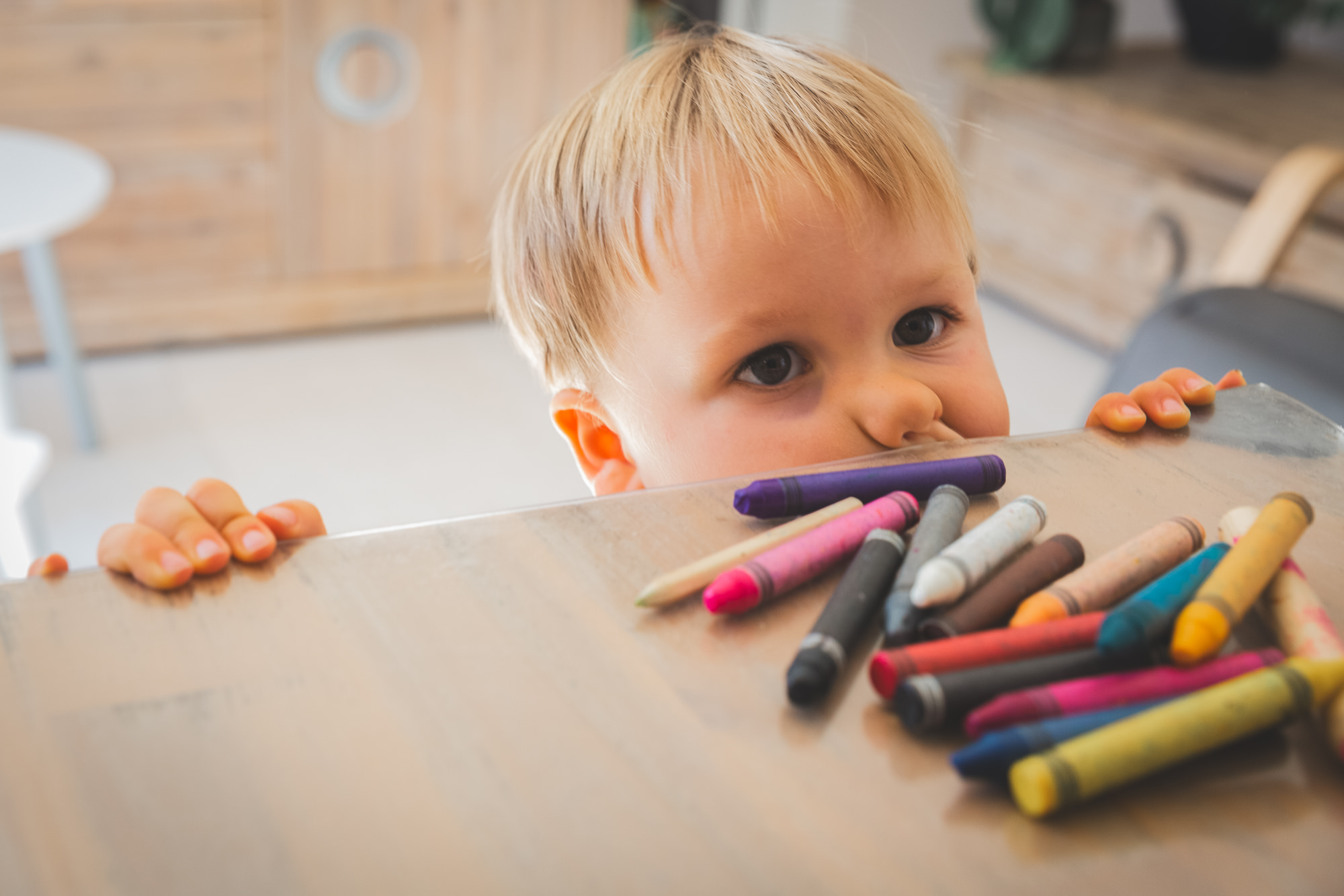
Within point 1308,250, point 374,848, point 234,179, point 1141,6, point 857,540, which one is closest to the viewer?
point 374,848

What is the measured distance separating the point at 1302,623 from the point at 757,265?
32 cm

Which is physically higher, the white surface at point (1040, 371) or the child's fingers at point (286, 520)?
the child's fingers at point (286, 520)

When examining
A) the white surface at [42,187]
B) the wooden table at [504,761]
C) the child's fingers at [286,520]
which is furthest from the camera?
the white surface at [42,187]

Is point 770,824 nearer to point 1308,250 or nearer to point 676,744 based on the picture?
point 676,744

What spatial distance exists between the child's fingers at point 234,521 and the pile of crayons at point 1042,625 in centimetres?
12

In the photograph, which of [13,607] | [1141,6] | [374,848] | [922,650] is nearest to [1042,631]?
[922,650]

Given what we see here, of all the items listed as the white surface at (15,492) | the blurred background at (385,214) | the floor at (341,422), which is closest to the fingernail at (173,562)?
the white surface at (15,492)

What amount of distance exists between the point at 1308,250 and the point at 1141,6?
1.24 m

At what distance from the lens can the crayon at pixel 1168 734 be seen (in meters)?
0.27

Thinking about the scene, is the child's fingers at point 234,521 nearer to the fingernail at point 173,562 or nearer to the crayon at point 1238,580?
the fingernail at point 173,562

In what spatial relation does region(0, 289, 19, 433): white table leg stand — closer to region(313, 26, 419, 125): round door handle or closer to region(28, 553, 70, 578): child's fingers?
region(313, 26, 419, 125): round door handle

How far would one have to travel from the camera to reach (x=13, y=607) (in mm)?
320

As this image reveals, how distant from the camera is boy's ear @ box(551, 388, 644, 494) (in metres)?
0.70

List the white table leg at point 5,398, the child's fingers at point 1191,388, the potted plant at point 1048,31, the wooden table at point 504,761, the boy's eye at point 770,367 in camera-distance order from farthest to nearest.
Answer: the potted plant at point 1048,31
the white table leg at point 5,398
the boy's eye at point 770,367
the child's fingers at point 1191,388
the wooden table at point 504,761
